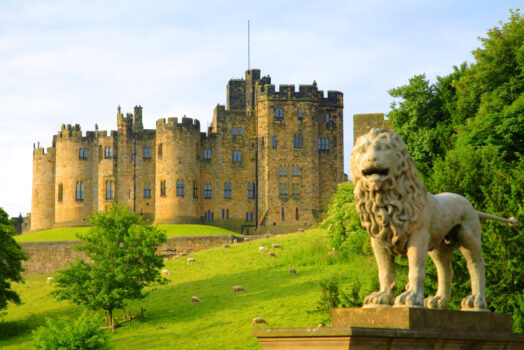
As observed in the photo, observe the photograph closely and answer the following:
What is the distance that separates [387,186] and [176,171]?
74282 millimetres

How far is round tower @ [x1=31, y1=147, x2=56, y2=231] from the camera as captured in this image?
300 ft

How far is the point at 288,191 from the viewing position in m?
82.9

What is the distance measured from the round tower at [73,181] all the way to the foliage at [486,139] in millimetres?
55026

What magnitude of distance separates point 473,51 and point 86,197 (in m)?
59.3

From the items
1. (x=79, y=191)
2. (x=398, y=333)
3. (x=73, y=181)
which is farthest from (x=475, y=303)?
(x=73, y=181)

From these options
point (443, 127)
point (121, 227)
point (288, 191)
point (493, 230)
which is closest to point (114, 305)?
point (121, 227)

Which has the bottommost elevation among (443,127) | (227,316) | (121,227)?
(227,316)

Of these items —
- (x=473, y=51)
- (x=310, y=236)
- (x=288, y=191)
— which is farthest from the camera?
(x=288, y=191)

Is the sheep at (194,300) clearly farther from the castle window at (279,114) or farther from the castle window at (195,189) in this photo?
the castle window at (279,114)

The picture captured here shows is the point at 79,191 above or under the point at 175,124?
under

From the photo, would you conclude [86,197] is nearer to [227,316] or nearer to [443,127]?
[227,316]

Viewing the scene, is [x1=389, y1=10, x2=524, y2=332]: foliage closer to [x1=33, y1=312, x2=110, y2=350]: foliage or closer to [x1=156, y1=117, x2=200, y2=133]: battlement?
[x1=33, y1=312, x2=110, y2=350]: foliage

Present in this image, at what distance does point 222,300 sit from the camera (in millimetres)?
45656

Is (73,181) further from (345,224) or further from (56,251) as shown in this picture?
(345,224)
